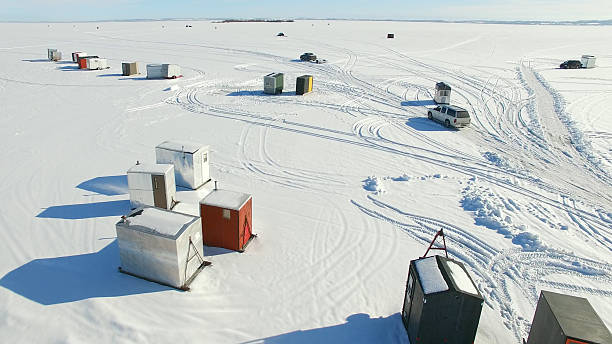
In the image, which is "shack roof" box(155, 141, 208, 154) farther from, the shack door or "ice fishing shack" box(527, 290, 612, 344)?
"ice fishing shack" box(527, 290, 612, 344)

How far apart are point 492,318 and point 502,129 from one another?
17.5 meters

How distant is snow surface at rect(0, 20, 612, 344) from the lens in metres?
8.98

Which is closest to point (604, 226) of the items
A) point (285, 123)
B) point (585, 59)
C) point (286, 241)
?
point (286, 241)

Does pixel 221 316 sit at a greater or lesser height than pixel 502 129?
lesser

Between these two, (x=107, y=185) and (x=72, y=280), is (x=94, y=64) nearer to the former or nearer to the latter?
(x=107, y=185)

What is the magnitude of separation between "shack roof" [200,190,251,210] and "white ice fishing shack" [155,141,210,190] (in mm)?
3199

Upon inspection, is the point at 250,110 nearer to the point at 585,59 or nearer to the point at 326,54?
the point at 326,54

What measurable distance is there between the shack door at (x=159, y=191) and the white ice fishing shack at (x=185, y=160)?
203cm

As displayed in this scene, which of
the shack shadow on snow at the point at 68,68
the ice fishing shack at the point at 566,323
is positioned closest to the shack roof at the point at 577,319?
the ice fishing shack at the point at 566,323

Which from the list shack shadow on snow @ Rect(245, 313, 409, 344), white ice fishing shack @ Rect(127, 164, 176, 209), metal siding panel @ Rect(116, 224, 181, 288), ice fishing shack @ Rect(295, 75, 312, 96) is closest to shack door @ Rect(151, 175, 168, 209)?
white ice fishing shack @ Rect(127, 164, 176, 209)

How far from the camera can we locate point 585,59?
47.0 m

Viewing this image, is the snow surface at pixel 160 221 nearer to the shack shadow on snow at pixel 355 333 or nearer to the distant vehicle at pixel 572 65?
the shack shadow on snow at pixel 355 333

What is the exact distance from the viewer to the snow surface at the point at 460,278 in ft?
25.5

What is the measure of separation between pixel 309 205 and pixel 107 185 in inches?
306
